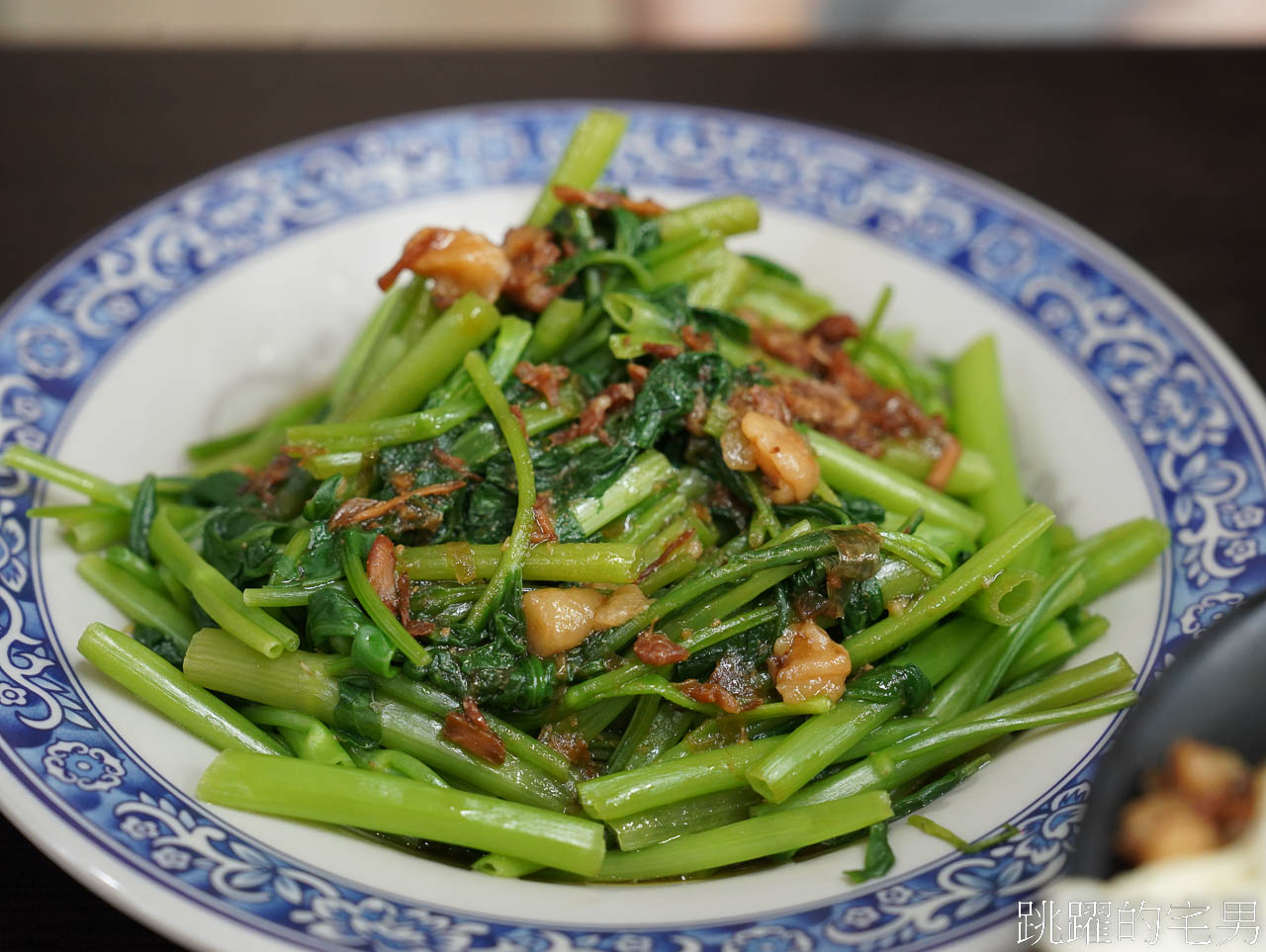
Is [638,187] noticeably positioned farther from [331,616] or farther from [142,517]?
[331,616]

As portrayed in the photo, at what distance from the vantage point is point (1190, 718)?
182 cm

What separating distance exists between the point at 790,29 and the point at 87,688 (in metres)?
7.74

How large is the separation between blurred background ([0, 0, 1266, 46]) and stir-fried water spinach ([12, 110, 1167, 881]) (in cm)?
588

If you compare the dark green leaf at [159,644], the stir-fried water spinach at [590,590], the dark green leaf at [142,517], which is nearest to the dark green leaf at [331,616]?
the stir-fried water spinach at [590,590]

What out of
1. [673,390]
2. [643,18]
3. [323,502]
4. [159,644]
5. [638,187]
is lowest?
[159,644]

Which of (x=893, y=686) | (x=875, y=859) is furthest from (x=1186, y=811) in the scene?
(x=893, y=686)

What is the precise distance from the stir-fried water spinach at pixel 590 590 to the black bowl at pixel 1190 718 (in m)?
0.55

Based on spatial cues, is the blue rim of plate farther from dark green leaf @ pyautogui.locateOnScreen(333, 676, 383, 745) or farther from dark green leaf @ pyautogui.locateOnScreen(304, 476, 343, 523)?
dark green leaf @ pyautogui.locateOnScreen(304, 476, 343, 523)

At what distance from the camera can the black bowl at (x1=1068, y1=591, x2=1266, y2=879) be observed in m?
1.70

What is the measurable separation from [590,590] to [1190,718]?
1.28 m

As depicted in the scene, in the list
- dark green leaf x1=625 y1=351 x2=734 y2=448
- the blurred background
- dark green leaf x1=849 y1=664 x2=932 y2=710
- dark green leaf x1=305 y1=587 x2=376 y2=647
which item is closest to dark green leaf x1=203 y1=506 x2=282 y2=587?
dark green leaf x1=305 y1=587 x2=376 y2=647

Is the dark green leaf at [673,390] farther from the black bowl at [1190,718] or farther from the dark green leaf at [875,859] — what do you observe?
the black bowl at [1190,718]

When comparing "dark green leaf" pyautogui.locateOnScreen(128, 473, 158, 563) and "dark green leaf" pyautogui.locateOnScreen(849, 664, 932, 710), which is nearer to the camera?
"dark green leaf" pyautogui.locateOnScreen(849, 664, 932, 710)

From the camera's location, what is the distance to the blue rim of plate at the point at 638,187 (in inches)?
79.2
